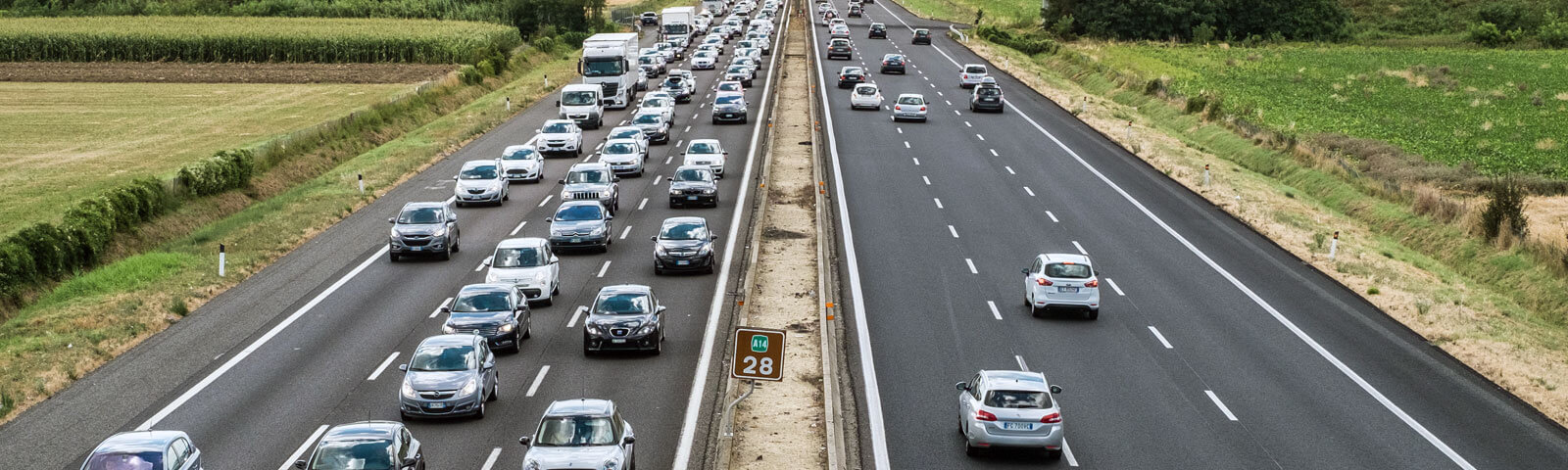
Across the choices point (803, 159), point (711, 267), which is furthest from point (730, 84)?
point (711, 267)

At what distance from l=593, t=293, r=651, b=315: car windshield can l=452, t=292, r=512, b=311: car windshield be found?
184 cm

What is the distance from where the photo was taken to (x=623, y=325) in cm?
2902

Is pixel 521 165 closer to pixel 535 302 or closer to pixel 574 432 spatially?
pixel 535 302

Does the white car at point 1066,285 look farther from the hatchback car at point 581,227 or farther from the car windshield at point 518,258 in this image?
the hatchback car at point 581,227

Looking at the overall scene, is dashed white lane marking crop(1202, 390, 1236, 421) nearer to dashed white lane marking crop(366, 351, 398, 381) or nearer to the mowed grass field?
dashed white lane marking crop(366, 351, 398, 381)

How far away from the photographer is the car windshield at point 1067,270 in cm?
3288

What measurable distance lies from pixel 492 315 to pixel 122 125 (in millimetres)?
53779

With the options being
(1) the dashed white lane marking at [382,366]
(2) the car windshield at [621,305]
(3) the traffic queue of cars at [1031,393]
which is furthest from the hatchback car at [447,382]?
(3) the traffic queue of cars at [1031,393]

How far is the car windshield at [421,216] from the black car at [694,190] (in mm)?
9253

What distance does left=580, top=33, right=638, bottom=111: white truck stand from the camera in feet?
246

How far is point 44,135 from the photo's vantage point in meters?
70.6

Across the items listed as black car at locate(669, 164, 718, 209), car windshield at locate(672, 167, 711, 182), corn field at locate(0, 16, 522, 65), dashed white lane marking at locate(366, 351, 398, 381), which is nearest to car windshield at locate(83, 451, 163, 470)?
dashed white lane marking at locate(366, 351, 398, 381)

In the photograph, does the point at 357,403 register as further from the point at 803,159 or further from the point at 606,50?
the point at 606,50

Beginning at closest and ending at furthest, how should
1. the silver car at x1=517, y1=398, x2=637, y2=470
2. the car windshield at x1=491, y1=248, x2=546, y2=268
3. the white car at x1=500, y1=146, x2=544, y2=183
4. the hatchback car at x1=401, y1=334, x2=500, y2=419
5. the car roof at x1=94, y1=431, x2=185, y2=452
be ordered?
the car roof at x1=94, y1=431, x2=185, y2=452
the silver car at x1=517, y1=398, x2=637, y2=470
the hatchback car at x1=401, y1=334, x2=500, y2=419
the car windshield at x1=491, y1=248, x2=546, y2=268
the white car at x1=500, y1=146, x2=544, y2=183
